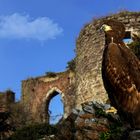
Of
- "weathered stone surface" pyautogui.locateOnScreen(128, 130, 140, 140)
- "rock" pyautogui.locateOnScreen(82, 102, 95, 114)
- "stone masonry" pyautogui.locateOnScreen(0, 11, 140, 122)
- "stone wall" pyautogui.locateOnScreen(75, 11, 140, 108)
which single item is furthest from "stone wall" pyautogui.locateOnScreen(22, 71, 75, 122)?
"weathered stone surface" pyautogui.locateOnScreen(128, 130, 140, 140)

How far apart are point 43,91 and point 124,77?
2358cm

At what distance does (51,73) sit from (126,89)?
77.0 feet

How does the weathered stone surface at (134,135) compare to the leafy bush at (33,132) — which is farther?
the leafy bush at (33,132)

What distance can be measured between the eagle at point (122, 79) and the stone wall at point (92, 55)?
12817 mm

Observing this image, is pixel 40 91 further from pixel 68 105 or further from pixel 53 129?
pixel 53 129

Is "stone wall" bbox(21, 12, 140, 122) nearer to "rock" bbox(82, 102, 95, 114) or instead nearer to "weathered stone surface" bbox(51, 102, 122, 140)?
"rock" bbox(82, 102, 95, 114)

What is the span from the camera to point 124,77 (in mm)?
7531

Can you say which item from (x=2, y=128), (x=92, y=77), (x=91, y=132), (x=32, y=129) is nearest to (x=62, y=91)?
(x=92, y=77)

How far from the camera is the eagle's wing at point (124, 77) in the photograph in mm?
7422

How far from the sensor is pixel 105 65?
7656mm

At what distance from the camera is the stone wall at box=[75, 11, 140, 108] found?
2100 cm

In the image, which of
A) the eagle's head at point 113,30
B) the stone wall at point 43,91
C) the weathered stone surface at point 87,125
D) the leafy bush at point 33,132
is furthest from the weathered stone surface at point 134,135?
the stone wall at point 43,91

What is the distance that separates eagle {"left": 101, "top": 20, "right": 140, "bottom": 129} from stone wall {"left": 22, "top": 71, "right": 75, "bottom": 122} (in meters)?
21.2

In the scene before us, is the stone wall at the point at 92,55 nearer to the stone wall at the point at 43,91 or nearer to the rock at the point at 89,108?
the stone wall at the point at 43,91
